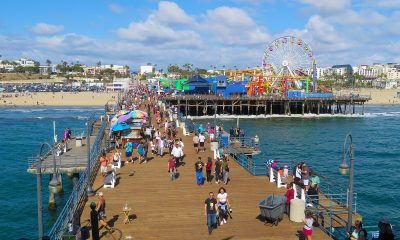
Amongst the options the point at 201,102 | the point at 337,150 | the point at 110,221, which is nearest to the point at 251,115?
the point at 201,102

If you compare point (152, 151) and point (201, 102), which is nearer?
point (152, 151)

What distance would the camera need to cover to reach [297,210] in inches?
448

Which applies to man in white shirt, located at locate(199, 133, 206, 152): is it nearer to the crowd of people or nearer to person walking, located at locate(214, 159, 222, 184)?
the crowd of people

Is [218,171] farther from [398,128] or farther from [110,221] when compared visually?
[398,128]

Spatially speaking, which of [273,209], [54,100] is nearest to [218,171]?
[273,209]

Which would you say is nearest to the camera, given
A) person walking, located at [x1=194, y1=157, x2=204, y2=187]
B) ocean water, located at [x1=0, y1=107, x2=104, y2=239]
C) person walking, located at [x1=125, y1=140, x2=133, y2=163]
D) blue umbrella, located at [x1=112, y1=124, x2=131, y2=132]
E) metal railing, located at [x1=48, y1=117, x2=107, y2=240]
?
metal railing, located at [x1=48, y1=117, x2=107, y2=240]

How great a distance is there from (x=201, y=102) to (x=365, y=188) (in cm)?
4408

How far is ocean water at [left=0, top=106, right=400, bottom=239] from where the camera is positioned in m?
20.7

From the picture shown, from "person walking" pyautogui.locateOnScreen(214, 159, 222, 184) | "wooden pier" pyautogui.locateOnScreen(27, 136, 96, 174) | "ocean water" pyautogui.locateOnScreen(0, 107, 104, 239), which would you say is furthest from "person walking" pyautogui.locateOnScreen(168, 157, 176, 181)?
"ocean water" pyautogui.locateOnScreen(0, 107, 104, 239)

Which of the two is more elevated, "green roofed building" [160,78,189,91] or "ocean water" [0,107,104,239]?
"green roofed building" [160,78,189,91]

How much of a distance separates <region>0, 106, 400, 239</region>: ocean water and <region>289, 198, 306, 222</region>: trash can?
956 centimetres

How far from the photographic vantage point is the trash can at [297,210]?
37.2 feet

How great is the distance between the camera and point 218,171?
1537 centimetres

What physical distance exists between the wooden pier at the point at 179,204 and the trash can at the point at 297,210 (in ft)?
0.68
